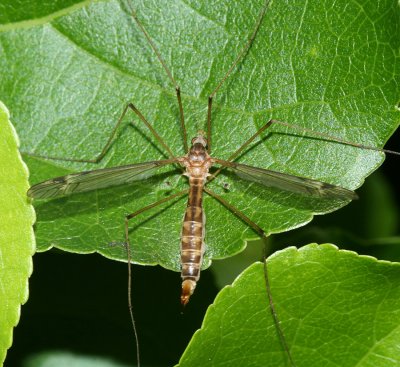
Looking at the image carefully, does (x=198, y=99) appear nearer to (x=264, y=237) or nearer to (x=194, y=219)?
(x=194, y=219)

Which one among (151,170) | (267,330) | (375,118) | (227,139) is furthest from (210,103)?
(267,330)

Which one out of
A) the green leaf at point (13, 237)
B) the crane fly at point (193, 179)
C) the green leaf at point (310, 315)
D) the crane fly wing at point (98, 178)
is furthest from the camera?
the crane fly wing at point (98, 178)

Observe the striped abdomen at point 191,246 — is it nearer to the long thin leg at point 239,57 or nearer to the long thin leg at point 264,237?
the long thin leg at point 264,237

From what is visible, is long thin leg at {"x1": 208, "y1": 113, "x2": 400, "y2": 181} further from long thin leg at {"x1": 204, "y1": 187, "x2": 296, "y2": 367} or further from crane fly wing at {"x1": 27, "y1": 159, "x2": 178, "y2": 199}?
crane fly wing at {"x1": 27, "y1": 159, "x2": 178, "y2": 199}

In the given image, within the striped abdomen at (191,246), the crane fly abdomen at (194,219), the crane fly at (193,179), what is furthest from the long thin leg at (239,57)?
the striped abdomen at (191,246)

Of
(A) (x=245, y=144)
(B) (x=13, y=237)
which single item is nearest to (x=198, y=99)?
(A) (x=245, y=144)

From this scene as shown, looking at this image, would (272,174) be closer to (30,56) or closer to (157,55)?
(157,55)

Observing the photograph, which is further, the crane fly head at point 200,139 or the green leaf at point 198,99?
the crane fly head at point 200,139

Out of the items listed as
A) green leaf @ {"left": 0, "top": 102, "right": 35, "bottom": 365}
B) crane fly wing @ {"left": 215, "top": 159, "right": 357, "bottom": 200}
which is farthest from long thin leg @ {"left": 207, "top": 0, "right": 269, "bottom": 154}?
green leaf @ {"left": 0, "top": 102, "right": 35, "bottom": 365}
